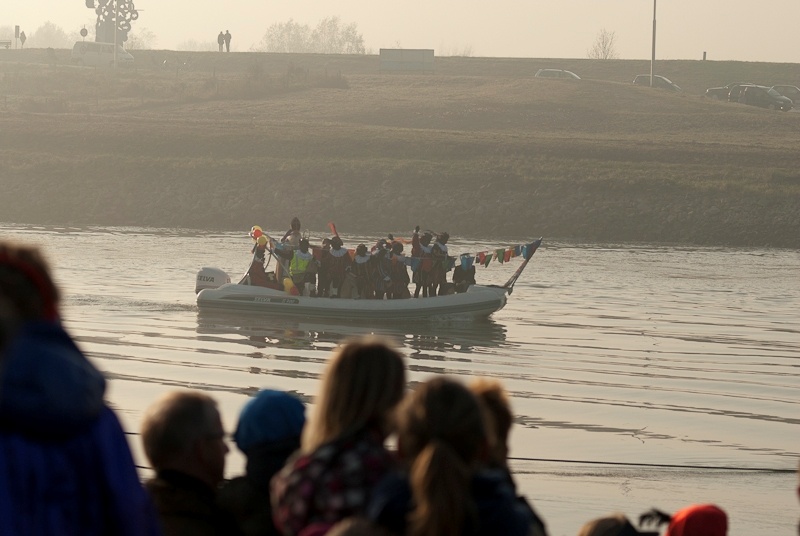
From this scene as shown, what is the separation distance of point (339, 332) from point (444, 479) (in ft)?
72.9

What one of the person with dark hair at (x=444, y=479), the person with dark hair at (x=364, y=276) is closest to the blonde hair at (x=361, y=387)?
the person with dark hair at (x=444, y=479)

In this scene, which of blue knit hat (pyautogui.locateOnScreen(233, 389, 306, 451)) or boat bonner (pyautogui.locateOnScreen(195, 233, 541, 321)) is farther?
boat bonner (pyautogui.locateOnScreen(195, 233, 541, 321))

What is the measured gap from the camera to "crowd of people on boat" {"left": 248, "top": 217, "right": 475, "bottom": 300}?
2717cm

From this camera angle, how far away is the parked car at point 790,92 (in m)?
83.6

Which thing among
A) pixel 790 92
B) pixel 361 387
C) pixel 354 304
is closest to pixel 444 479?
pixel 361 387

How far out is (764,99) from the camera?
76938 millimetres

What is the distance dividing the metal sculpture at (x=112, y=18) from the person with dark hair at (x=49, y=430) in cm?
9088

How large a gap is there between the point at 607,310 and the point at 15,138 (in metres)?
35.8

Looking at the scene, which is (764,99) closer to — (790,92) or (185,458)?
(790,92)

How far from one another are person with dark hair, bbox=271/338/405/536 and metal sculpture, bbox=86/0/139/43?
90418 millimetres

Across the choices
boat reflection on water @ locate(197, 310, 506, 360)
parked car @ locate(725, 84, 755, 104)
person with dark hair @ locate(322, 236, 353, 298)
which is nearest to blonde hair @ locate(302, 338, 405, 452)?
boat reflection on water @ locate(197, 310, 506, 360)

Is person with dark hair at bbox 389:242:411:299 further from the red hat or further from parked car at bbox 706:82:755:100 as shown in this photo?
parked car at bbox 706:82:755:100

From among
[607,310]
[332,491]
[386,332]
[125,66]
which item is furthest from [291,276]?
[125,66]

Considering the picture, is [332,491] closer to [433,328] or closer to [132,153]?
[433,328]
